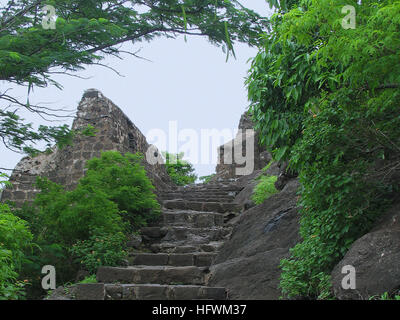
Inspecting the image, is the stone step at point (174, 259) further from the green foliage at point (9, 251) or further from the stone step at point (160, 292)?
the green foliage at point (9, 251)

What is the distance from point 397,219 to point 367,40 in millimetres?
1726

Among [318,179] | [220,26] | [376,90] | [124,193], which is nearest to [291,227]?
[318,179]

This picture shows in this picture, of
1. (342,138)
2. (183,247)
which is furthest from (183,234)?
(342,138)

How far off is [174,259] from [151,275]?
33.0 inches

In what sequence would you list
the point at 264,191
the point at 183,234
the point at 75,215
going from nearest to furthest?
the point at 75,215, the point at 183,234, the point at 264,191

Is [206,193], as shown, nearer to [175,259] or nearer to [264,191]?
[264,191]

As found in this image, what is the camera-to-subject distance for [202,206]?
10.4 metres

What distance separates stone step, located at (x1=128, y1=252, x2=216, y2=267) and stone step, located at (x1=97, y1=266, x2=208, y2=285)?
0.64 m

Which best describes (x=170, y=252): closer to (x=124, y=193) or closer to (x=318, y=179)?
(x=124, y=193)

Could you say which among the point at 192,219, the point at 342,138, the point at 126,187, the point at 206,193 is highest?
the point at 206,193

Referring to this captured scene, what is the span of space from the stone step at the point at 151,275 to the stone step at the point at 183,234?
176cm

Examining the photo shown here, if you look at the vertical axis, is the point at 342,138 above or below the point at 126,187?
below

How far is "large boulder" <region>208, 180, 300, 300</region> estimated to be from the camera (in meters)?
5.59

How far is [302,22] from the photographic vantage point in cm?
415
